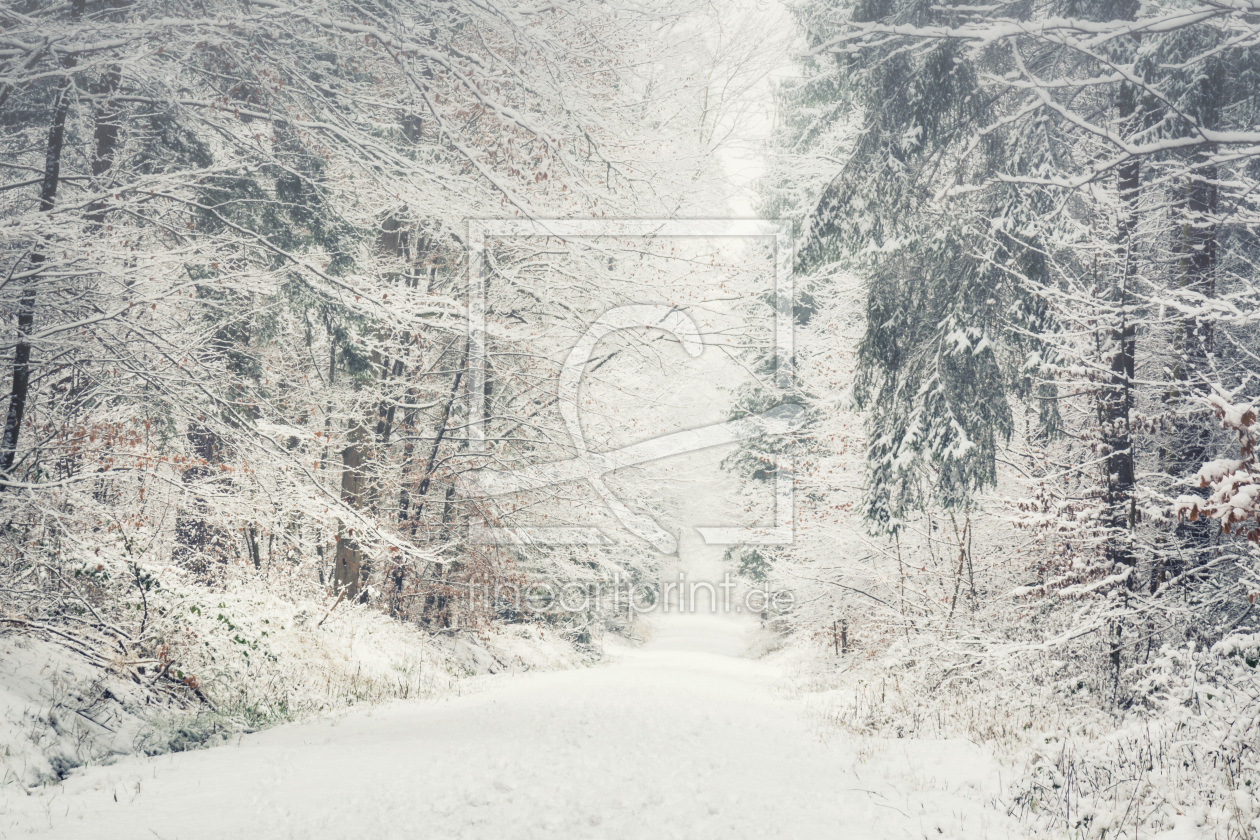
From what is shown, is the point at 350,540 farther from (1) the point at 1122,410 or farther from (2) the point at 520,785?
(1) the point at 1122,410

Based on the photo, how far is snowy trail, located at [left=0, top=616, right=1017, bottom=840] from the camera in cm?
410

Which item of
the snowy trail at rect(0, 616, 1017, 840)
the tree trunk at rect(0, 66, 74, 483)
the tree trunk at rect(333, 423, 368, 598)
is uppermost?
the tree trunk at rect(0, 66, 74, 483)

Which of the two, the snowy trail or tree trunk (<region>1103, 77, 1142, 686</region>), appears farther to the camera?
tree trunk (<region>1103, 77, 1142, 686</region>)

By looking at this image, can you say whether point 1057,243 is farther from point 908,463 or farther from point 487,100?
point 487,100

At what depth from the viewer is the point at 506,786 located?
16.0 feet

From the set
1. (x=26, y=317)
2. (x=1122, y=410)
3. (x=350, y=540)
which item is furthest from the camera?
(x=350, y=540)

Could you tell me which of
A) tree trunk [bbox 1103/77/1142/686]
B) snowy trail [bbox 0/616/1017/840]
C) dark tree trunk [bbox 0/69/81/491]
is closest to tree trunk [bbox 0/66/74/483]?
dark tree trunk [bbox 0/69/81/491]

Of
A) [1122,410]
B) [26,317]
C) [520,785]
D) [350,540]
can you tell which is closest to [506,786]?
[520,785]

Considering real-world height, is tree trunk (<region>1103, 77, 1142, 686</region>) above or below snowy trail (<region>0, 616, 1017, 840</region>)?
above

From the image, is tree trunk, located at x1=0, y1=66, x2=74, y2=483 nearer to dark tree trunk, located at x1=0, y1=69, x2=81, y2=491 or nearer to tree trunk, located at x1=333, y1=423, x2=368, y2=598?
dark tree trunk, located at x1=0, y1=69, x2=81, y2=491

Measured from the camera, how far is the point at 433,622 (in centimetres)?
1359

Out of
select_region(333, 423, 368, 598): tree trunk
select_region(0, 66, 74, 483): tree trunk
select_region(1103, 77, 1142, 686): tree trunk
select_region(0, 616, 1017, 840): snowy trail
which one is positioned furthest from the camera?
select_region(333, 423, 368, 598): tree trunk

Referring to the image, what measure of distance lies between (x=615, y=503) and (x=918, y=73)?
8.82 m

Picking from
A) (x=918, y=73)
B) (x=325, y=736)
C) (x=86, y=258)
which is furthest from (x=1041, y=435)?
(x=86, y=258)
